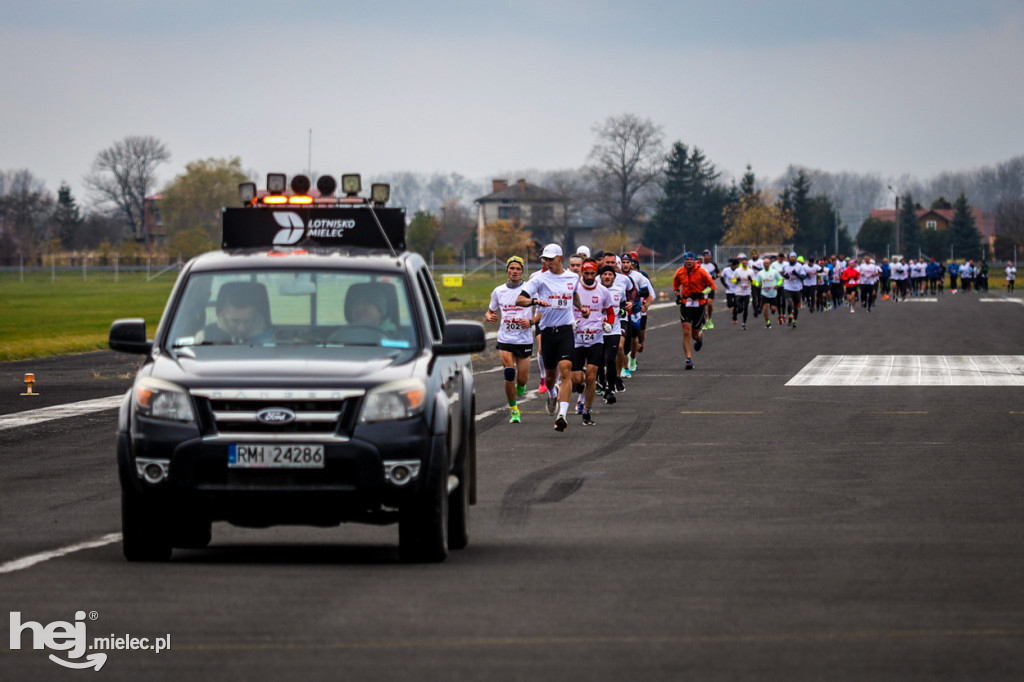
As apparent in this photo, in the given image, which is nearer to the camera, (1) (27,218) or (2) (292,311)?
(2) (292,311)

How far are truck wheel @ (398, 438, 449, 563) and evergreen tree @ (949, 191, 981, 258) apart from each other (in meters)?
141

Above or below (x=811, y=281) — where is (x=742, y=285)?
above

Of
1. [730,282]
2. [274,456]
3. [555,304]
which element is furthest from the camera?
[730,282]

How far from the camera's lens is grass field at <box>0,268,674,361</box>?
34.8 metres

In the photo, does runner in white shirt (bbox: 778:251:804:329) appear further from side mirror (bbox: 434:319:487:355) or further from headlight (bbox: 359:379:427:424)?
headlight (bbox: 359:379:427:424)

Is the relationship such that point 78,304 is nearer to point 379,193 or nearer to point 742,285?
point 742,285

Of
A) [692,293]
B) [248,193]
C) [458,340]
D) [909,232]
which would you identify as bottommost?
[692,293]

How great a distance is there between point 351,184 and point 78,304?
48709 mm

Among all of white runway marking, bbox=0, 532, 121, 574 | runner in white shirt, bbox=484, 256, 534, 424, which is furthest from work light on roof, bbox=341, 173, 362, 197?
runner in white shirt, bbox=484, 256, 534, 424

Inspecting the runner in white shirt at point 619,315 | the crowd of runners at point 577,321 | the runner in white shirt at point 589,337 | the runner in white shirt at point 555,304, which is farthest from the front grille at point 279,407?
the runner in white shirt at point 619,315

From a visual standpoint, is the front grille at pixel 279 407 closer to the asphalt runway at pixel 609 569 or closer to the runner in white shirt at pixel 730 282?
the asphalt runway at pixel 609 569

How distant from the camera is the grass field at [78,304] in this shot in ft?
114

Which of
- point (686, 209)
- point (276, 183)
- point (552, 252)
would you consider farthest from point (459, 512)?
point (686, 209)

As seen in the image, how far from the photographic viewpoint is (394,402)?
313 inches
